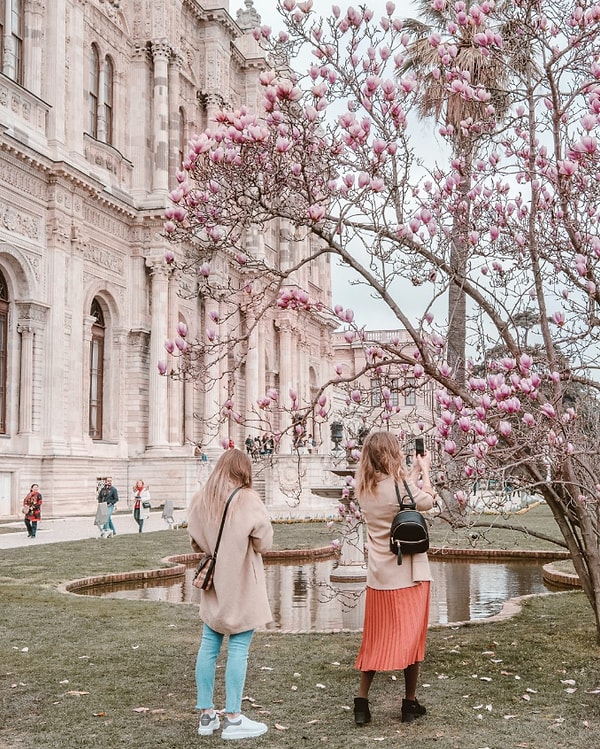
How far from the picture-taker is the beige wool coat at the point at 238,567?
5035mm

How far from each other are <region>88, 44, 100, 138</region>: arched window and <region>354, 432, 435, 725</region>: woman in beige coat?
92.9 ft

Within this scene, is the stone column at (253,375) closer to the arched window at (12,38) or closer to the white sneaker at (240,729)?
the arched window at (12,38)

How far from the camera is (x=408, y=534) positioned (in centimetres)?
524

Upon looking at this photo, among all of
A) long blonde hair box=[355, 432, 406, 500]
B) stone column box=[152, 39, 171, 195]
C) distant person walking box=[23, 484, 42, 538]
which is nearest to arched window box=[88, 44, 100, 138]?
stone column box=[152, 39, 171, 195]

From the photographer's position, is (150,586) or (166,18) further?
(166,18)

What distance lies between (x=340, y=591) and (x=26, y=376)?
60.9 ft

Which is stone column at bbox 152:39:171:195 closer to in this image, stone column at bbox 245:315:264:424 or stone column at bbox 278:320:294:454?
stone column at bbox 245:315:264:424

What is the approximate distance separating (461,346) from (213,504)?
497 inches

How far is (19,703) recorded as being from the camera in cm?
588

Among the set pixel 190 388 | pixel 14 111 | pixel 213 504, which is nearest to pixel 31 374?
pixel 14 111

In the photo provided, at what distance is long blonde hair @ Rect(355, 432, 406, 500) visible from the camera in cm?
542

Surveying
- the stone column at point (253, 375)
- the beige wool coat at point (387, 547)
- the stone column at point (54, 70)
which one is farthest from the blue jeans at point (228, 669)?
the stone column at point (253, 375)

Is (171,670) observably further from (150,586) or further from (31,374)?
(31,374)

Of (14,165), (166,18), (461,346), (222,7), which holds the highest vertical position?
(222,7)
